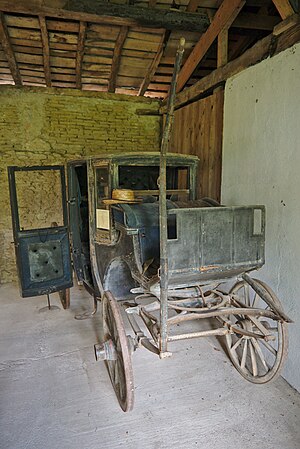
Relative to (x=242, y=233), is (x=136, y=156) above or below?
above

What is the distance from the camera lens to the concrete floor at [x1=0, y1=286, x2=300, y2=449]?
83.3 inches

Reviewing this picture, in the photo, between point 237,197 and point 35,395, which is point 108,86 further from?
point 35,395

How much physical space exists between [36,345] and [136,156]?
2.25 meters

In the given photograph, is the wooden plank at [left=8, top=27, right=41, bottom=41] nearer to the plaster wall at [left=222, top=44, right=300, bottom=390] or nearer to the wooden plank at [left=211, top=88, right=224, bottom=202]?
the wooden plank at [left=211, top=88, right=224, bottom=202]

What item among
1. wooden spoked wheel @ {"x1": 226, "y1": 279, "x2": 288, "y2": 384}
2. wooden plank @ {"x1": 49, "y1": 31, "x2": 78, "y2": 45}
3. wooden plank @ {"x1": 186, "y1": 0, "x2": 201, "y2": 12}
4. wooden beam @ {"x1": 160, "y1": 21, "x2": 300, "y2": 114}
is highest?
wooden plank @ {"x1": 186, "y1": 0, "x2": 201, "y2": 12}

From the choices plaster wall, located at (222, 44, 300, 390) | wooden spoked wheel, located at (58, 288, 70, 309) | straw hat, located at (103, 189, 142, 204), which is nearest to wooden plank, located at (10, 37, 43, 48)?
plaster wall, located at (222, 44, 300, 390)

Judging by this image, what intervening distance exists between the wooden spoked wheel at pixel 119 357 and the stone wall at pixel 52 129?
343 centimetres

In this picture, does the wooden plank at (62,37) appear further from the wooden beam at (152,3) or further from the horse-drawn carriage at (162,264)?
the horse-drawn carriage at (162,264)

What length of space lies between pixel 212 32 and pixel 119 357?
3833 millimetres

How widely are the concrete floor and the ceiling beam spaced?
3.81 m

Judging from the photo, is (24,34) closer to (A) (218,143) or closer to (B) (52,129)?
(B) (52,129)

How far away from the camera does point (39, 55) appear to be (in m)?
4.42

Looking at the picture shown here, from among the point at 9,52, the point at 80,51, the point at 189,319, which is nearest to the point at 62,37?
the point at 80,51

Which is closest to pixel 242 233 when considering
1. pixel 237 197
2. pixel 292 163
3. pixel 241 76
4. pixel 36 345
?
pixel 292 163
